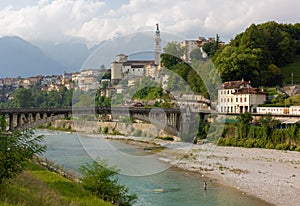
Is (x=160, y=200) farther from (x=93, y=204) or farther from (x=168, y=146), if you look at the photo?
(x=168, y=146)

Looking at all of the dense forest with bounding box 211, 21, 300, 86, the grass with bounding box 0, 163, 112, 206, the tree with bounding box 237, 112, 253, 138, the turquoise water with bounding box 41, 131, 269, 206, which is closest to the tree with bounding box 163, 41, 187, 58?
the dense forest with bounding box 211, 21, 300, 86

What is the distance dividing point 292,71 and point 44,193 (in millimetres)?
53029

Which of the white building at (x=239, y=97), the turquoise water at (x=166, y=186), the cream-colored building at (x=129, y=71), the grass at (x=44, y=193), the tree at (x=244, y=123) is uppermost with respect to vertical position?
the cream-colored building at (x=129, y=71)

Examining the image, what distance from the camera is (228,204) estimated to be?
68.4 ft

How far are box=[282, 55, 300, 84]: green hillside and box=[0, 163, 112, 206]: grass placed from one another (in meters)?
46.1

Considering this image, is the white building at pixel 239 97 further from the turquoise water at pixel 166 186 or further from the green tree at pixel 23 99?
the green tree at pixel 23 99

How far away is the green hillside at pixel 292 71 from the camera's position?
56906mm

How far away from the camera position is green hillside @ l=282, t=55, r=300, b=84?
187 ft

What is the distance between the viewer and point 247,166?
3092cm

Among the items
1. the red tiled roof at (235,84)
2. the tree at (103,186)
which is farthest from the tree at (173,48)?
the tree at (103,186)

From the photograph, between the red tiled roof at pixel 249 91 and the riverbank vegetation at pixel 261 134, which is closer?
the riverbank vegetation at pixel 261 134

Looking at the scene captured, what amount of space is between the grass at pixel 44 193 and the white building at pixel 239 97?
1310 inches

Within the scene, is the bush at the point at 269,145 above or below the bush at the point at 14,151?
below

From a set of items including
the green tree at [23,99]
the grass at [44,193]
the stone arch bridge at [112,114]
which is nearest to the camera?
the grass at [44,193]
